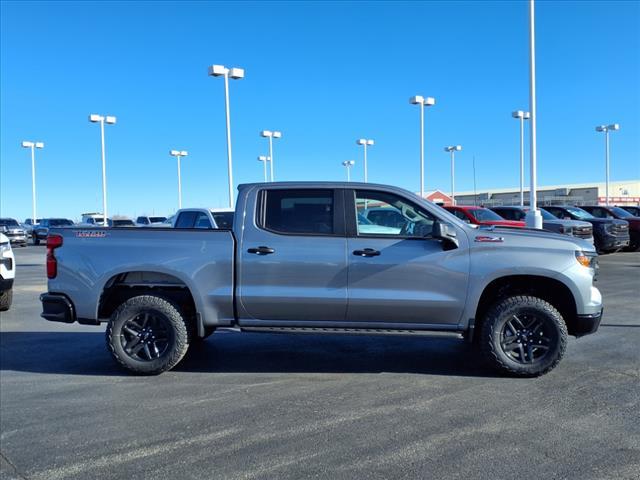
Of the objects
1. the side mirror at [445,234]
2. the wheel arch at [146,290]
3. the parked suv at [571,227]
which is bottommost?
the wheel arch at [146,290]

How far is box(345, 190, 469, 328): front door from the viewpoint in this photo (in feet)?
18.4

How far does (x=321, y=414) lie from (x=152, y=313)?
217 centimetres

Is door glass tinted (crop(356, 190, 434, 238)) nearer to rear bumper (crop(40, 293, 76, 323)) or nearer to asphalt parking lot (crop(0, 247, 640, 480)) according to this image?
asphalt parking lot (crop(0, 247, 640, 480))

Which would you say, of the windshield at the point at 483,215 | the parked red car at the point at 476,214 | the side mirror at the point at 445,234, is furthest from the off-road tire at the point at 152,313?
the windshield at the point at 483,215

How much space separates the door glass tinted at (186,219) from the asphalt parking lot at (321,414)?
738cm

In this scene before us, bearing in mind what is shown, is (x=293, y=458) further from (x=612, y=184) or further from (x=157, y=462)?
(x=612, y=184)

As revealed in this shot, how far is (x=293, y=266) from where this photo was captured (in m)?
5.69

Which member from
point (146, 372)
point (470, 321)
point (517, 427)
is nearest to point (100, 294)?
point (146, 372)

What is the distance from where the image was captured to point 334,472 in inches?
147

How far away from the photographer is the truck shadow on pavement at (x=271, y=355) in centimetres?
620

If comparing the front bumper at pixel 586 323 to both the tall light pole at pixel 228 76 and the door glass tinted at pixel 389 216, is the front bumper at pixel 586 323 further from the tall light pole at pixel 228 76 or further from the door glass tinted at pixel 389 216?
the tall light pole at pixel 228 76

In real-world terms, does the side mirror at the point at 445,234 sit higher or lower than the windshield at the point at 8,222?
lower

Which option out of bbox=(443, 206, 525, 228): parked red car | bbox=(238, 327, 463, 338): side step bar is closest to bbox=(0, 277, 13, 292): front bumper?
bbox=(238, 327, 463, 338): side step bar

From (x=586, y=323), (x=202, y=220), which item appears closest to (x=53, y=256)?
(x=586, y=323)
